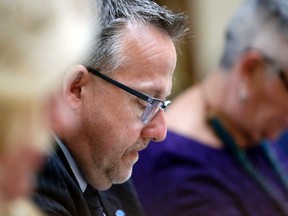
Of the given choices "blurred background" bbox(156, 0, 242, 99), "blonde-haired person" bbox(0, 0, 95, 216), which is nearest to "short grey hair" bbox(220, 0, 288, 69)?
"blurred background" bbox(156, 0, 242, 99)

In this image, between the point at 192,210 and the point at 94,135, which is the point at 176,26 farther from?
the point at 192,210

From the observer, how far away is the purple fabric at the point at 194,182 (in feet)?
6.27

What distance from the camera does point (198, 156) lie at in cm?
204

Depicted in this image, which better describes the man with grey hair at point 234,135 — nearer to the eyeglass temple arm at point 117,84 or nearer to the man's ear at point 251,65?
the man's ear at point 251,65

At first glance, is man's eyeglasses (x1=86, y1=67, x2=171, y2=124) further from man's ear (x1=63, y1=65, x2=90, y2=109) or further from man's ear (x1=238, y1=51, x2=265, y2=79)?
man's ear (x1=238, y1=51, x2=265, y2=79)

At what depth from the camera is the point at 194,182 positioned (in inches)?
77.5

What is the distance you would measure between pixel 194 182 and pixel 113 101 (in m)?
0.82

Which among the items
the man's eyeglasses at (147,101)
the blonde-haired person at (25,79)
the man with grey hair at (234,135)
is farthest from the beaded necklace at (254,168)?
the blonde-haired person at (25,79)

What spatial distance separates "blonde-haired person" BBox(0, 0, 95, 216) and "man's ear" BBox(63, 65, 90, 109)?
0.25 metres

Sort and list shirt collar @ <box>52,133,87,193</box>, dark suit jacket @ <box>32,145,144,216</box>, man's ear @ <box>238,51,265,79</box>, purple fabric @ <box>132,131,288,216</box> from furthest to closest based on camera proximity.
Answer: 1. man's ear @ <box>238,51,265,79</box>
2. purple fabric @ <box>132,131,288,216</box>
3. shirt collar @ <box>52,133,87,193</box>
4. dark suit jacket @ <box>32,145,144,216</box>

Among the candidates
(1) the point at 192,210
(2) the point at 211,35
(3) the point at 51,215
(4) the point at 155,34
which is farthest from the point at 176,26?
(2) the point at 211,35

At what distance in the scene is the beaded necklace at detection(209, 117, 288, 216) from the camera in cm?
206

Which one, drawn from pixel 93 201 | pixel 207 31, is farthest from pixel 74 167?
pixel 207 31

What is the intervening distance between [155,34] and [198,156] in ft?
2.89
